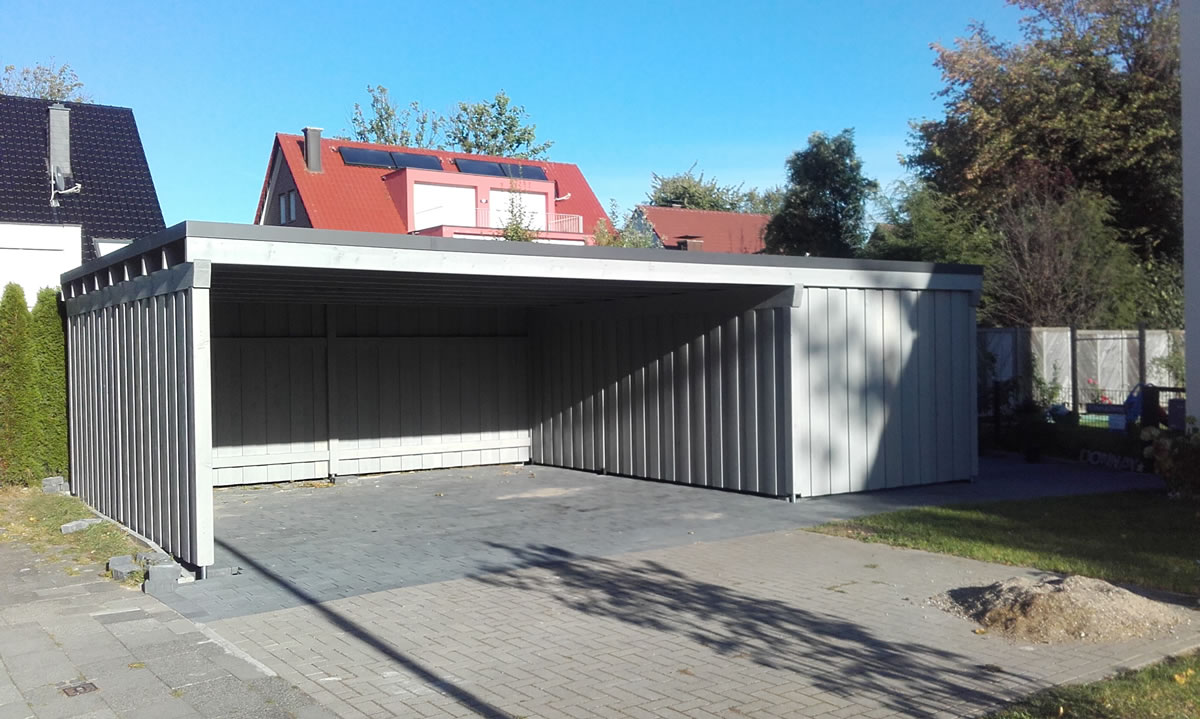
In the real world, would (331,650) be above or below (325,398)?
below

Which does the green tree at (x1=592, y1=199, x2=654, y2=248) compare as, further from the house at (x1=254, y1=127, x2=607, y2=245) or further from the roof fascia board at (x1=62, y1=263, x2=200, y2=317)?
the roof fascia board at (x1=62, y1=263, x2=200, y2=317)

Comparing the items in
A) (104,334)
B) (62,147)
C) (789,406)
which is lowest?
(789,406)

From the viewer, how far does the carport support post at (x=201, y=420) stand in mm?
8125

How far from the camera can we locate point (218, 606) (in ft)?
24.3

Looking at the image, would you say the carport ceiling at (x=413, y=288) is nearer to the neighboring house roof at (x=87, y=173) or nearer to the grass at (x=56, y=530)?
the grass at (x=56, y=530)

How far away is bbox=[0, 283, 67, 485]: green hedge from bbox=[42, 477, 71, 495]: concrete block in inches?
8.9

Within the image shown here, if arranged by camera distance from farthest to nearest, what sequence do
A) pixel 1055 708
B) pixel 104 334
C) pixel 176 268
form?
pixel 104 334 < pixel 176 268 < pixel 1055 708

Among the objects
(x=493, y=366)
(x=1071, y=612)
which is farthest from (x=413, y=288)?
(x=1071, y=612)

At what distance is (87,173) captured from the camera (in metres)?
19.5

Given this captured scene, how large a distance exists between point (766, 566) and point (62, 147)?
17.2 metres

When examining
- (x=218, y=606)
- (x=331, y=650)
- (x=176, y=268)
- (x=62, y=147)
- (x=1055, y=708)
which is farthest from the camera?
(x=62, y=147)

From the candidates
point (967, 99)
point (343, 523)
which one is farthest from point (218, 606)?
point (967, 99)

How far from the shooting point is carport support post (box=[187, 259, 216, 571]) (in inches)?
320

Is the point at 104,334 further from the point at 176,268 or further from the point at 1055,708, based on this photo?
the point at 1055,708
